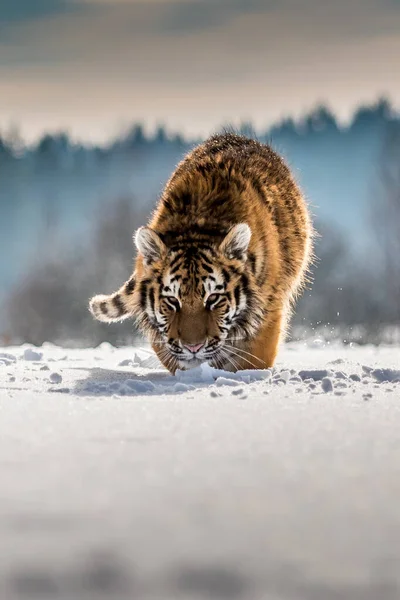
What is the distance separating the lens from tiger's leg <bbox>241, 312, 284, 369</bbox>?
6.26 m

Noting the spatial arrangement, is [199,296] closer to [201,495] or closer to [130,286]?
[130,286]

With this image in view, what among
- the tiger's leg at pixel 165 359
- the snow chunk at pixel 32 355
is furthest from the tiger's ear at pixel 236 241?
the snow chunk at pixel 32 355

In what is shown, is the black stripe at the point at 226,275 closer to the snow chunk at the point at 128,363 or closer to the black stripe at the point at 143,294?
the black stripe at the point at 143,294

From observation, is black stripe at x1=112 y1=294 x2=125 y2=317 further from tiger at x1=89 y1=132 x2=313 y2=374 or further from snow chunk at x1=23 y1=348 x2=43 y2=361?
snow chunk at x1=23 y1=348 x2=43 y2=361

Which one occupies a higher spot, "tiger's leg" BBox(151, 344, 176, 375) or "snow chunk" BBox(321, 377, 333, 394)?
"tiger's leg" BBox(151, 344, 176, 375)

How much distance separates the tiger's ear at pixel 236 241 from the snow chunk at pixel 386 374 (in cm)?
108

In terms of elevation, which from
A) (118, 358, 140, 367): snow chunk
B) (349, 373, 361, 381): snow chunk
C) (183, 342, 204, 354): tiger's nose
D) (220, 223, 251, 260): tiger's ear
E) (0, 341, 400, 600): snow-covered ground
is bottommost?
(0, 341, 400, 600): snow-covered ground

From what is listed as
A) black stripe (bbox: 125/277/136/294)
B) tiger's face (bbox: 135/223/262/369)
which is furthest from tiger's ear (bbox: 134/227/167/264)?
black stripe (bbox: 125/277/136/294)

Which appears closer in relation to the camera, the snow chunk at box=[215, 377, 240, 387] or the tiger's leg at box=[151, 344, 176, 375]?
the snow chunk at box=[215, 377, 240, 387]

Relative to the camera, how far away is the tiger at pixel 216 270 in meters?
5.73

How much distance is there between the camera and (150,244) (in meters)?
5.93

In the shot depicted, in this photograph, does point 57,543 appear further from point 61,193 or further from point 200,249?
point 61,193

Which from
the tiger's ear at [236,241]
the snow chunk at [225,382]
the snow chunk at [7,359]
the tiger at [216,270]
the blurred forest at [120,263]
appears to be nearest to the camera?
the snow chunk at [225,382]

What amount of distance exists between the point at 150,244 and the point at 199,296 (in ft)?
1.59
